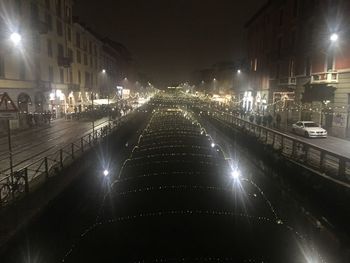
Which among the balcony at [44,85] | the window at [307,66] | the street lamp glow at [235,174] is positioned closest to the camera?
the street lamp glow at [235,174]

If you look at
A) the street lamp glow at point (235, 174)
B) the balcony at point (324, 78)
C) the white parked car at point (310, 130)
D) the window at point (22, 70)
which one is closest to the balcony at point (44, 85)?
the window at point (22, 70)

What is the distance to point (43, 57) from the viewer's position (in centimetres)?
4488

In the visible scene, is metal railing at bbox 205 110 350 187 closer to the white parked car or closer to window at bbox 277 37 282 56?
the white parked car

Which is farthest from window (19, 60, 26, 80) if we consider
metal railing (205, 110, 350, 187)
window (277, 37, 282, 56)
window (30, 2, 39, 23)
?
window (277, 37, 282, 56)

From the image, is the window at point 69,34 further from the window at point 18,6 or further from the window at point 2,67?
the window at point 2,67

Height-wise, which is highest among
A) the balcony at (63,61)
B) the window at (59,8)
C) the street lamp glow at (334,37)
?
the window at (59,8)

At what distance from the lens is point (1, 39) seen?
33031 mm

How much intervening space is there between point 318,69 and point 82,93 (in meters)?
46.1

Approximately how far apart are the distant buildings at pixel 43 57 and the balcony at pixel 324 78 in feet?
99.4

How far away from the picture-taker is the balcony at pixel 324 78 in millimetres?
33328

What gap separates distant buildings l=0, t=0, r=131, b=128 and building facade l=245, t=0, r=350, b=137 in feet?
94.6

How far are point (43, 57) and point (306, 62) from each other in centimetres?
3435

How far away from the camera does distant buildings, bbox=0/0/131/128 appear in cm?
3491

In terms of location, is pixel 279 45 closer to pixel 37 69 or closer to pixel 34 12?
pixel 34 12
